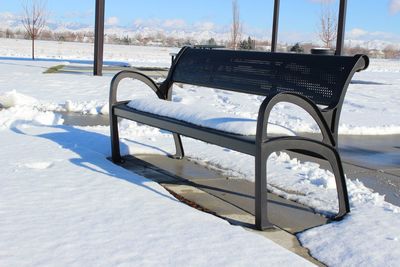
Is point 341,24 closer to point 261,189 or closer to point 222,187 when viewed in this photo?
point 222,187

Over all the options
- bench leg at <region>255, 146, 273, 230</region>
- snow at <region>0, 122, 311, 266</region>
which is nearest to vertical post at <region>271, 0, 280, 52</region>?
snow at <region>0, 122, 311, 266</region>

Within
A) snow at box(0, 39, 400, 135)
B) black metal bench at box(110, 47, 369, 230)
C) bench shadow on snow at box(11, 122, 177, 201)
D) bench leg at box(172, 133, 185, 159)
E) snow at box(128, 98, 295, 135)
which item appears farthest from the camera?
snow at box(0, 39, 400, 135)

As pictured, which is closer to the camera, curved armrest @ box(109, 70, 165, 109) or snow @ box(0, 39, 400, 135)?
curved armrest @ box(109, 70, 165, 109)

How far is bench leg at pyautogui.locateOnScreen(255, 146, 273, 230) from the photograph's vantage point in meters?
3.40

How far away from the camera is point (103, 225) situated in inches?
133

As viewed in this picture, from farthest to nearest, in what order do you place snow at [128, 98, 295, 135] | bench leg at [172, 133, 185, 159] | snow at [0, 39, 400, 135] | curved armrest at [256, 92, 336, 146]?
snow at [0, 39, 400, 135], bench leg at [172, 133, 185, 159], snow at [128, 98, 295, 135], curved armrest at [256, 92, 336, 146]

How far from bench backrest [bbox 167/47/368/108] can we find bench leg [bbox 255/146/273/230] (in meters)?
0.79

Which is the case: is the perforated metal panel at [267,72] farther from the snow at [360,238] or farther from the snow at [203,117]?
the snow at [360,238]

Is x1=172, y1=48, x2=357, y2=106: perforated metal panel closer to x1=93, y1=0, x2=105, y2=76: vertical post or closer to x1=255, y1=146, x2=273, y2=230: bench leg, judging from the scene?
x1=255, y1=146, x2=273, y2=230: bench leg

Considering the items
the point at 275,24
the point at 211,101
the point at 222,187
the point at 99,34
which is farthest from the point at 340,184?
the point at 275,24

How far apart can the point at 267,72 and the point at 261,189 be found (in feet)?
4.77

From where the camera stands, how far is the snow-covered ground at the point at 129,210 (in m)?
3.01

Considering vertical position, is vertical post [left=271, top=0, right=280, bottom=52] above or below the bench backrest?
above

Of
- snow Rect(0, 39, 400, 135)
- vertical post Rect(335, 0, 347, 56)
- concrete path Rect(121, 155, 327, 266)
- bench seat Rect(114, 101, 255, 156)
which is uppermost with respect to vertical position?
vertical post Rect(335, 0, 347, 56)
